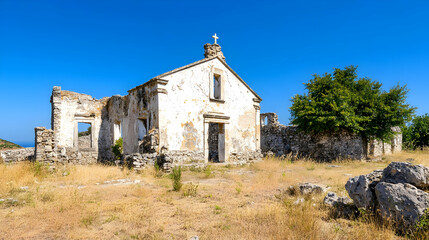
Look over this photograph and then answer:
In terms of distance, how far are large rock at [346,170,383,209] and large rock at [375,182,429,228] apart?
0.83 ft

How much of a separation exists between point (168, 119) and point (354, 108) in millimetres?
11260

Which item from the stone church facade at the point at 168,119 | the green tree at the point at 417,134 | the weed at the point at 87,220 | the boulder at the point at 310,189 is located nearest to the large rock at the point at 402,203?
the boulder at the point at 310,189

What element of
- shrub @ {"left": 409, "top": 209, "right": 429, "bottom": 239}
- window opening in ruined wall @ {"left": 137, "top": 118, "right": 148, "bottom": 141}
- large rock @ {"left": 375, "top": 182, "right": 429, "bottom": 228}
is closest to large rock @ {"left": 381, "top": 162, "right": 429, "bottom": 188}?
large rock @ {"left": 375, "top": 182, "right": 429, "bottom": 228}

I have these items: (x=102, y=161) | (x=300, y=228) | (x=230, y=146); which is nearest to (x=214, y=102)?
(x=230, y=146)

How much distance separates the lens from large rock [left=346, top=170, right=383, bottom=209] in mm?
4656

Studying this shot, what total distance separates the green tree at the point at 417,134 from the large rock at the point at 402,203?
2355 centimetres

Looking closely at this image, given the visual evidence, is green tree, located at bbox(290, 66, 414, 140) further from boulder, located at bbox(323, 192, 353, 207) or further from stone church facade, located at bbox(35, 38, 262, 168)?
boulder, located at bbox(323, 192, 353, 207)

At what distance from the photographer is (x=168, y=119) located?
12.5 m

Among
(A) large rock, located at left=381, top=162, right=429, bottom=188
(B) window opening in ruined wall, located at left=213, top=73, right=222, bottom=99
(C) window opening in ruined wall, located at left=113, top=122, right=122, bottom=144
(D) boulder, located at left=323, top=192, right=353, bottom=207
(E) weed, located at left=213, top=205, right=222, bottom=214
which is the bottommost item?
(E) weed, located at left=213, top=205, right=222, bottom=214

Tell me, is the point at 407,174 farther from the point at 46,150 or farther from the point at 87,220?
the point at 46,150

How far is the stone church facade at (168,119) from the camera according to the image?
480 inches

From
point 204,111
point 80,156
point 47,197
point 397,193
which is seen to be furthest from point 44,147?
point 397,193

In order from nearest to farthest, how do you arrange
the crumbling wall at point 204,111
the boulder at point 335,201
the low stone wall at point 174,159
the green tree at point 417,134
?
the boulder at point 335,201 → the low stone wall at point 174,159 → the crumbling wall at point 204,111 → the green tree at point 417,134

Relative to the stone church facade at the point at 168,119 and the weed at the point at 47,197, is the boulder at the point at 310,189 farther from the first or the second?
the weed at the point at 47,197
